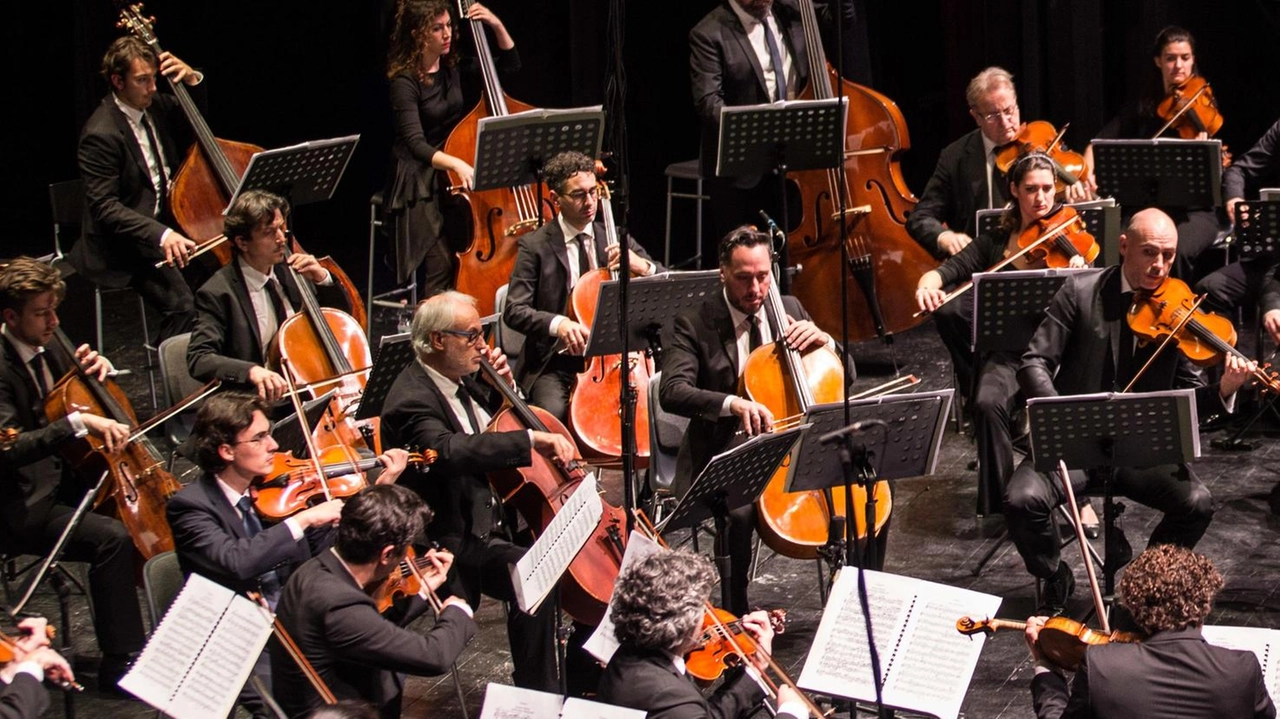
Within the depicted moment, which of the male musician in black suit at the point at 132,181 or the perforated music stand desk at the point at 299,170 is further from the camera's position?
the male musician in black suit at the point at 132,181

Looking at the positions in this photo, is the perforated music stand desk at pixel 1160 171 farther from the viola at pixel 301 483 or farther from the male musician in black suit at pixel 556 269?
the viola at pixel 301 483

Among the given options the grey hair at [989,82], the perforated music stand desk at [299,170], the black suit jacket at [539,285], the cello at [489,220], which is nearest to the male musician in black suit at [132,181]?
the perforated music stand desk at [299,170]

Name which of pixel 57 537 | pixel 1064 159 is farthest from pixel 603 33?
pixel 57 537

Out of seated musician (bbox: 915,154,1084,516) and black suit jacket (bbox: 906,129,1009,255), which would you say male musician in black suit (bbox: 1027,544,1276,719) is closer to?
seated musician (bbox: 915,154,1084,516)

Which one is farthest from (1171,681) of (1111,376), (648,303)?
(648,303)

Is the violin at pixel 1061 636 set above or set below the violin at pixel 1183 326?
below

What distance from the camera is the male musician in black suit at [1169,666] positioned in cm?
352

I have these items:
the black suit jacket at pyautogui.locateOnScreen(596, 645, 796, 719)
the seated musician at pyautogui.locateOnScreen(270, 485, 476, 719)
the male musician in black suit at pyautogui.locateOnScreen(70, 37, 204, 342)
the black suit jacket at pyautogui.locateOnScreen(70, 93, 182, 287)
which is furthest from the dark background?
the black suit jacket at pyautogui.locateOnScreen(596, 645, 796, 719)

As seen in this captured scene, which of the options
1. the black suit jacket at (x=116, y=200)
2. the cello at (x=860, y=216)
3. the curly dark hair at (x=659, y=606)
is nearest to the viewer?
the curly dark hair at (x=659, y=606)

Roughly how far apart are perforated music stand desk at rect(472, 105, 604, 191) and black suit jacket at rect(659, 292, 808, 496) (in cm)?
140

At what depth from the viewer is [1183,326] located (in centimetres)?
521

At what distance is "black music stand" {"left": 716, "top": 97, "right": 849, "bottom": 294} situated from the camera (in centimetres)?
624

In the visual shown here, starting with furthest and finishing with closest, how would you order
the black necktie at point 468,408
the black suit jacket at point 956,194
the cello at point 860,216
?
the cello at point 860,216, the black suit jacket at point 956,194, the black necktie at point 468,408

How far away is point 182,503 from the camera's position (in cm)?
433
